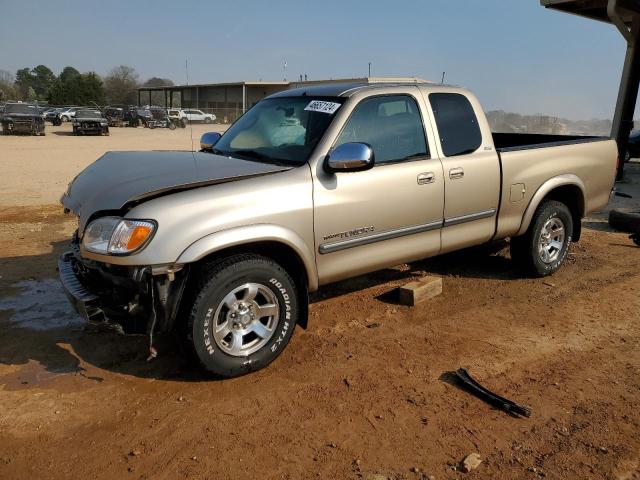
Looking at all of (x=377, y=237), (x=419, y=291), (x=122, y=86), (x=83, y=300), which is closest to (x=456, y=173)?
(x=377, y=237)

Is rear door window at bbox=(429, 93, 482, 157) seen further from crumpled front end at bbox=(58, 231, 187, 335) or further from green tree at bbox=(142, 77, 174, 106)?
green tree at bbox=(142, 77, 174, 106)

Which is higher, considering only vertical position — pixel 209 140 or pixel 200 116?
pixel 200 116

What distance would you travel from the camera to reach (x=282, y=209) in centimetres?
354

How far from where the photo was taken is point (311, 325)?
448 cm

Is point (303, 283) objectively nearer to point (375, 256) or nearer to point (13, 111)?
point (375, 256)

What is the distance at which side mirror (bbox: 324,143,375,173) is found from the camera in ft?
11.8

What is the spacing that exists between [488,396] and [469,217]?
1.87 metres

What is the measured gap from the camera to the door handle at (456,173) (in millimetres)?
4504

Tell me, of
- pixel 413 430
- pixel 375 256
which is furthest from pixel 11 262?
pixel 413 430

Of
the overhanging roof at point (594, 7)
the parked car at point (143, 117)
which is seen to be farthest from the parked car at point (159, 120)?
the overhanging roof at point (594, 7)

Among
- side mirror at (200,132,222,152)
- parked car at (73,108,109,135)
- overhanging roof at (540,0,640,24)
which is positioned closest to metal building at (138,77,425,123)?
parked car at (73,108,109,135)

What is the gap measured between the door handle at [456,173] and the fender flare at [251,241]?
5.00ft

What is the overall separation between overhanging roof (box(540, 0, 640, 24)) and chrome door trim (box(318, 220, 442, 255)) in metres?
11.6

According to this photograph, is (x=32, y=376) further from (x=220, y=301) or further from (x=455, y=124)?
(x=455, y=124)
